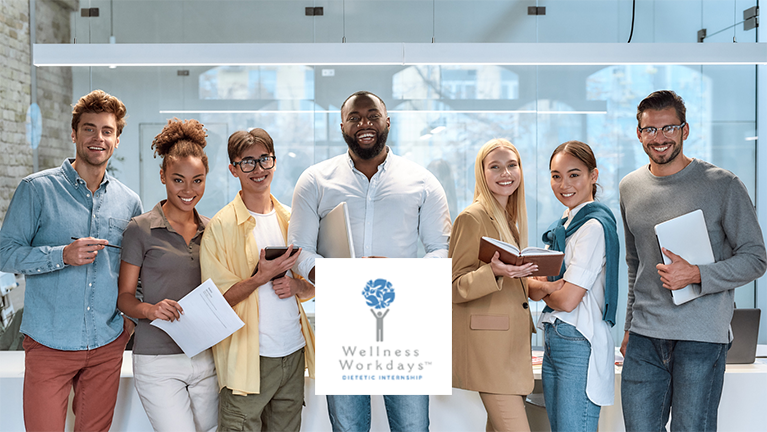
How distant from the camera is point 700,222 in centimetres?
190

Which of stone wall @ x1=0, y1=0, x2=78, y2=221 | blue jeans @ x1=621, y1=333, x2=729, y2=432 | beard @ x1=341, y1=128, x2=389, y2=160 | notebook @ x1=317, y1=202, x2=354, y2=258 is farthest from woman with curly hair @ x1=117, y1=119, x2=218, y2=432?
stone wall @ x1=0, y1=0, x2=78, y2=221

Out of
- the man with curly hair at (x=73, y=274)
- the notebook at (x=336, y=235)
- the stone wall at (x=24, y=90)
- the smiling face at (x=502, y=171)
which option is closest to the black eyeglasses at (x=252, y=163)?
the notebook at (x=336, y=235)

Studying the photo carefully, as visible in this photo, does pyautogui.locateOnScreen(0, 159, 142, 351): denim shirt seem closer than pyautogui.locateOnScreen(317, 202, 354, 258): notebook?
No

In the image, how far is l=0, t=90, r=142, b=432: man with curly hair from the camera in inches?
77.7

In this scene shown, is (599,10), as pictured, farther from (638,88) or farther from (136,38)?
(136,38)

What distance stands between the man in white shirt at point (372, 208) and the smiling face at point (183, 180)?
0.42 m

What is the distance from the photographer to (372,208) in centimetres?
197

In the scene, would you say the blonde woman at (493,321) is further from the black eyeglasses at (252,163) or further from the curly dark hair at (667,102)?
the black eyeglasses at (252,163)

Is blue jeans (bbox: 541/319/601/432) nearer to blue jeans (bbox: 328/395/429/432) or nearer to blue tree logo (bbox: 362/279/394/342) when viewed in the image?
blue jeans (bbox: 328/395/429/432)


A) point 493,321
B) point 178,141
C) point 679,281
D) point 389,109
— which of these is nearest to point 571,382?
point 493,321

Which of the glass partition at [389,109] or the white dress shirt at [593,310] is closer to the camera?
the white dress shirt at [593,310]

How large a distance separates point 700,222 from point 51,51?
3680mm

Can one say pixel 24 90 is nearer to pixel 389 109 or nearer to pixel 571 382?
pixel 389 109

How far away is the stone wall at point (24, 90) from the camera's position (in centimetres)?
439
